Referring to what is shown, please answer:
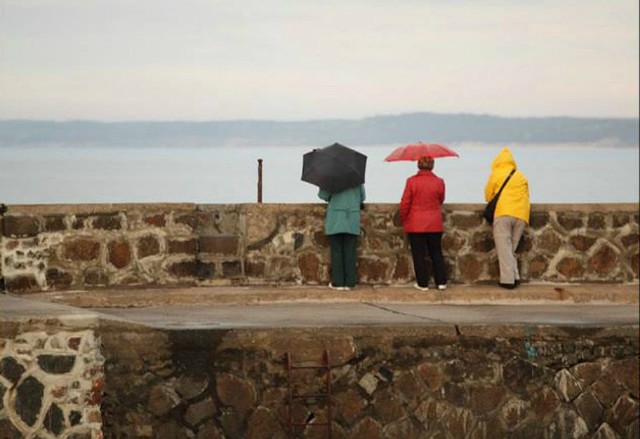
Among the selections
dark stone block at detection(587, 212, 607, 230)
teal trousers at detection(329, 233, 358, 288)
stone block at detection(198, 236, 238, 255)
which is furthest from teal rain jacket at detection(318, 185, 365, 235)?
dark stone block at detection(587, 212, 607, 230)

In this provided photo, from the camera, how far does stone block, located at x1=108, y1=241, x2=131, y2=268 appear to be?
17.6 meters

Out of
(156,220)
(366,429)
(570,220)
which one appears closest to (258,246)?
(156,220)

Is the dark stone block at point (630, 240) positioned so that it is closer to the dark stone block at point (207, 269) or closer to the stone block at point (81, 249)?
the dark stone block at point (207, 269)

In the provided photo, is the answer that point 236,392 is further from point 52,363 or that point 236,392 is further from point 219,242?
point 219,242

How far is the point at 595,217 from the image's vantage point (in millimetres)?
18234

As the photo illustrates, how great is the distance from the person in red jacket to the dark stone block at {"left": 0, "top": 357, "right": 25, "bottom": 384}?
5343mm

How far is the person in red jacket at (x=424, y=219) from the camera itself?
17.6 metres

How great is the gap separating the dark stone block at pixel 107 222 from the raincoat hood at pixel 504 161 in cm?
378

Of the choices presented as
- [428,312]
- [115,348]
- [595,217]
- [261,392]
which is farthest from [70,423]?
[595,217]

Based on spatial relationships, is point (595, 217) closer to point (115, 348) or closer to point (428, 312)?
point (428, 312)

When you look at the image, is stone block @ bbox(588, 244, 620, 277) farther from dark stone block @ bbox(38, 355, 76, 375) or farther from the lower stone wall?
dark stone block @ bbox(38, 355, 76, 375)

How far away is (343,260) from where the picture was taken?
17.7 metres

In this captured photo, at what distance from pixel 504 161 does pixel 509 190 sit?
1.30ft

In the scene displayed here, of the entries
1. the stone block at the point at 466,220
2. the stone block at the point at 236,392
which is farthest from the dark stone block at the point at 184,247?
the stone block at the point at 236,392
